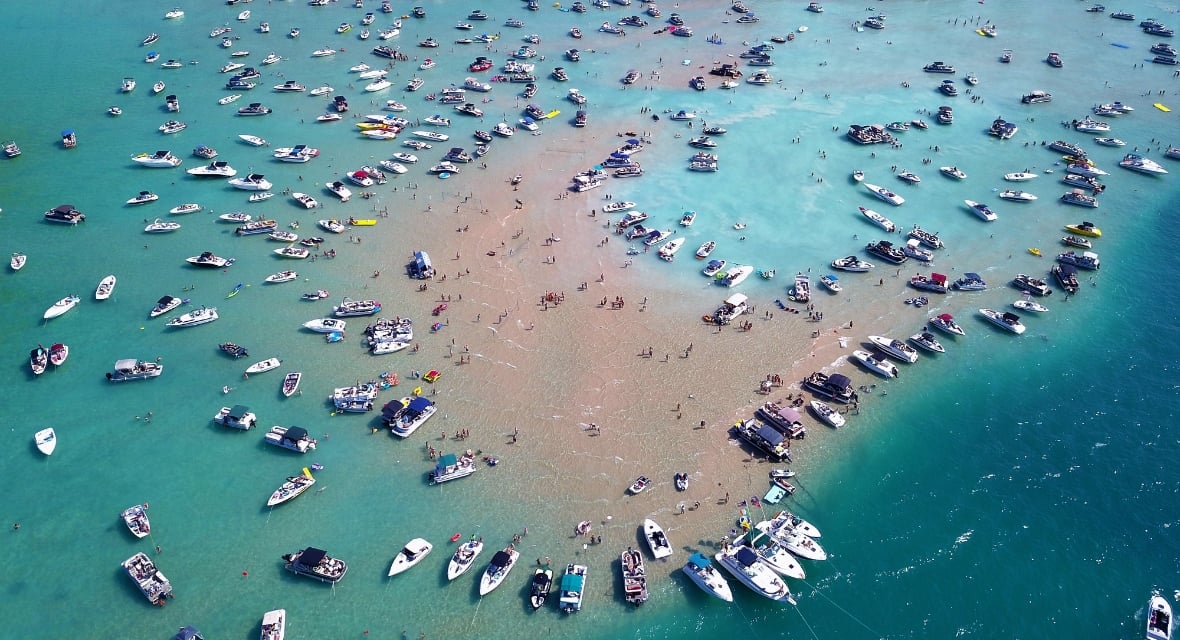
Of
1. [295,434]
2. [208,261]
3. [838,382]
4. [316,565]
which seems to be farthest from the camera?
[208,261]

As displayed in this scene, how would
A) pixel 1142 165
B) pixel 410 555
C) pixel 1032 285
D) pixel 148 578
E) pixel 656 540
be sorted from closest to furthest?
pixel 148 578
pixel 410 555
pixel 656 540
pixel 1032 285
pixel 1142 165

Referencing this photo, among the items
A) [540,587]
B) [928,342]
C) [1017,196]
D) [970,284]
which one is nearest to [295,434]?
[540,587]

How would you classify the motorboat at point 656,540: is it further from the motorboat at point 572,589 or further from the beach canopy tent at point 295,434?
the beach canopy tent at point 295,434

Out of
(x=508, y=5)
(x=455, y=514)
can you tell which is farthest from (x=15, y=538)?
(x=508, y=5)

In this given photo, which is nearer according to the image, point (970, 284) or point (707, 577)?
point (707, 577)

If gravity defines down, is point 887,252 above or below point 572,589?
above

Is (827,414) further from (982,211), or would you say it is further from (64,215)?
(64,215)

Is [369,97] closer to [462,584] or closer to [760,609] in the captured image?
[462,584]
